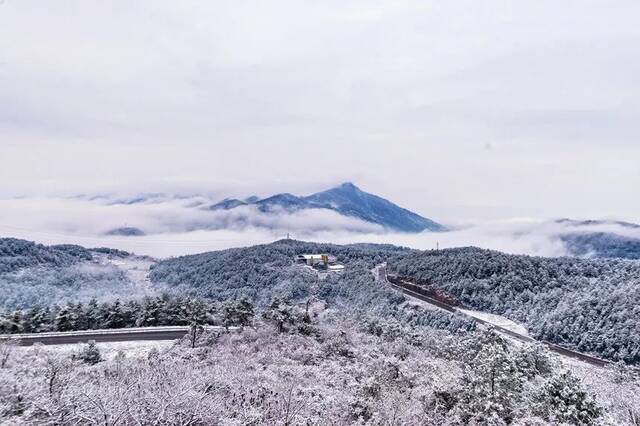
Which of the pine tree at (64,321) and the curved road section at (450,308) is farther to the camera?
the curved road section at (450,308)

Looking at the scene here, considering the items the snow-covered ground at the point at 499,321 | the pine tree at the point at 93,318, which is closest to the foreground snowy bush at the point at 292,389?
the pine tree at the point at 93,318

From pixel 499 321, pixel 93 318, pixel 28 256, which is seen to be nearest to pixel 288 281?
pixel 499 321

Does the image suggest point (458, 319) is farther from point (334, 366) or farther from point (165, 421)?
point (165, 421)

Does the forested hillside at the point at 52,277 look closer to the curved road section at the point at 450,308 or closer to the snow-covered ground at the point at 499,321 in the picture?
the curved road section at the point at 450,308

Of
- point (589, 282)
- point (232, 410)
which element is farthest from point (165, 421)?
point (589, 282)

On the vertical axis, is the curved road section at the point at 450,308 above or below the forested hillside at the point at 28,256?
below

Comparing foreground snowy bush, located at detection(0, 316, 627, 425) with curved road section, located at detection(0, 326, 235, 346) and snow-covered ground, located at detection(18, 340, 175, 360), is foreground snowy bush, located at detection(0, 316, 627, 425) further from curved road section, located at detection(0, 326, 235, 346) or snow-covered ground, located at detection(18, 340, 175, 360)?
curved road section, located at detection(0, 326, 235, 346)

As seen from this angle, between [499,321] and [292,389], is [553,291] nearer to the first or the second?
[499,321]

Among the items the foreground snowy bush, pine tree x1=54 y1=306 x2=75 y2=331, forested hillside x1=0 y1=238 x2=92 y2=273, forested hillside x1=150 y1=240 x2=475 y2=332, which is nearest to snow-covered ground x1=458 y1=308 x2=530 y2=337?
forested hillside x1=150 y1=240 x2=475 y2=332
